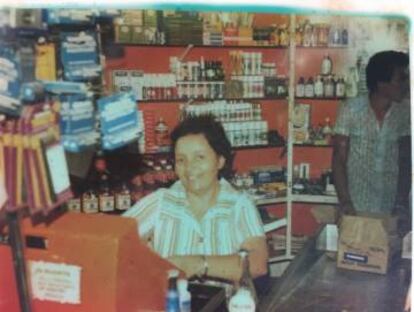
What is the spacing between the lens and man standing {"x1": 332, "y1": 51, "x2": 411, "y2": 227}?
2.21 metres

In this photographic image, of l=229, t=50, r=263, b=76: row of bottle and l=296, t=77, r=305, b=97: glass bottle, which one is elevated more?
l=229, t=50, r=263, b=76: row of bottle

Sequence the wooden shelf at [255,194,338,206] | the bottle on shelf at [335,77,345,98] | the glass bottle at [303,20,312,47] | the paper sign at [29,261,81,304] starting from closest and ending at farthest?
the paper sign at [29,261,81,304] → the glass bottle at [303,20,312,47] → the bottle on shelf at [335,77,345,98] → the wooden shelf at [255,194,338,206]

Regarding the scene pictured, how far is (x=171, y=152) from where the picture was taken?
227cm

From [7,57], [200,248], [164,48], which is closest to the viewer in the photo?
[7,57]

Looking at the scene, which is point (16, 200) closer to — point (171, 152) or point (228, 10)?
point (171, 152)

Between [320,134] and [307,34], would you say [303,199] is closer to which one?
[320,134]

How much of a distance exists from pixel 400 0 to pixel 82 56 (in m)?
0.93

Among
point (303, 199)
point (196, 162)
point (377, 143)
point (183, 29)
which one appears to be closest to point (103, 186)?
point (196, 162)

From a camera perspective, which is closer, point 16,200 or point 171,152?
point 16,200

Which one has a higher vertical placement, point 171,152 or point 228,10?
point 228,10

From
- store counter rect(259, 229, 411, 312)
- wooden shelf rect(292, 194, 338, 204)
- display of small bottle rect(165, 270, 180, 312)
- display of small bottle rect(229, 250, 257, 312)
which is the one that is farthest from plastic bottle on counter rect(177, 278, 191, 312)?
wooden shelf rect(292, 194, 338, 204)

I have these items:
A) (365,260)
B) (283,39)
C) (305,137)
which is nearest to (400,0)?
(283,39)

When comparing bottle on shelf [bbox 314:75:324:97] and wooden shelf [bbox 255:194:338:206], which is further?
wooden shelf [bbox 255:194:338:206]

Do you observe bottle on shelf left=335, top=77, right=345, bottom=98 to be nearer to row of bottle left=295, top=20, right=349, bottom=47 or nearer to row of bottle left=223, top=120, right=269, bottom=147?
row of bottle left=295, top=20, right=349, bottom=47
